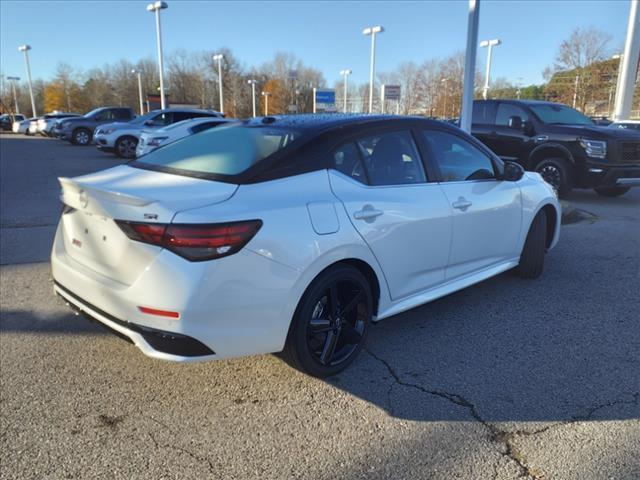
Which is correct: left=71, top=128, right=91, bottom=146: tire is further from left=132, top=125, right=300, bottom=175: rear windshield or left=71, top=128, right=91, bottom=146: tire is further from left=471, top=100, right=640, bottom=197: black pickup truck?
left=132, top=125, right=300, bottom=175: rear windshield

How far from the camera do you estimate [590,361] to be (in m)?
3.48

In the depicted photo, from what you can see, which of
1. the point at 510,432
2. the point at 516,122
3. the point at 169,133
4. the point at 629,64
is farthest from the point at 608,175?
the point at 629,64

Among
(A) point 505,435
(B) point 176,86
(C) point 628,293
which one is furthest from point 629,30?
(B) point 176,86

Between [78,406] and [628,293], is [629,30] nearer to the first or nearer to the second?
[628,293]

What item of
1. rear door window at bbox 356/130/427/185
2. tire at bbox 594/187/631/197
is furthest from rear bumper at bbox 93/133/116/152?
rear door window at bbox 356/130/427/185

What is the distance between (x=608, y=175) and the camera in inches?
368

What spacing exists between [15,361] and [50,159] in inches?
658

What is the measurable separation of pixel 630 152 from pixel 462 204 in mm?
7351

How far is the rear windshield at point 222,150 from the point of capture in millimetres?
3118

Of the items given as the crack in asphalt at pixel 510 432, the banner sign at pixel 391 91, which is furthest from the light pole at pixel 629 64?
the crack in asphalt at pixel 510 432

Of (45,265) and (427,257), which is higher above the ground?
(427,257)

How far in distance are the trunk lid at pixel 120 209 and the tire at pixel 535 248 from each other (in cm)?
329

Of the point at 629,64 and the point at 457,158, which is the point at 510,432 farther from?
the point at 629,64

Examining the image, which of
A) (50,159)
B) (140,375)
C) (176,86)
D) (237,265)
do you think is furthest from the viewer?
(176,86)
